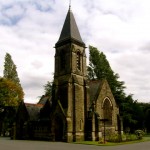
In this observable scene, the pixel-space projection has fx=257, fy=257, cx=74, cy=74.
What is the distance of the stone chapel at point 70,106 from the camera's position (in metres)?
35.2

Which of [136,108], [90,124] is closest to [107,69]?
[136,108]

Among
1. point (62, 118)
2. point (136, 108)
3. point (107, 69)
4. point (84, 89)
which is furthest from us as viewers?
point (136, 108)

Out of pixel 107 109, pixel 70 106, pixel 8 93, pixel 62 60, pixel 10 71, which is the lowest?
pixel 107 109

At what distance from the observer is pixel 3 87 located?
5106cm

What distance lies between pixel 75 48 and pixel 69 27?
3.70 meters

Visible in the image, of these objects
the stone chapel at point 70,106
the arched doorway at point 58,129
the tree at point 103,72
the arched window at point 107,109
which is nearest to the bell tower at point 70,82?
the stone chapel at point 70,106

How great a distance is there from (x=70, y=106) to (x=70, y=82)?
341 centimetres

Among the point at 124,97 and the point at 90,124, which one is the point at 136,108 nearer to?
the point at 124,97

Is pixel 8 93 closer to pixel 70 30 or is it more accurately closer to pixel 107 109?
pixel 70 30

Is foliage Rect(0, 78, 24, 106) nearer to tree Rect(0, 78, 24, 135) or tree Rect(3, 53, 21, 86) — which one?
tree Rect(0, 78, 24, 135)

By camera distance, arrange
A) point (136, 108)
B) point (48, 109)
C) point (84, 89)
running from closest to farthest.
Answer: point (84, 89) < point (48, 109) < point (136, 108)

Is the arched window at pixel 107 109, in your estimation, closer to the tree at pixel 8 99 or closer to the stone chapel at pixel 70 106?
the stone chapel at pixel 70 106

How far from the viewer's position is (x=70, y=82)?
36156 mm

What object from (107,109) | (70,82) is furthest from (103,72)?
(70,82)
